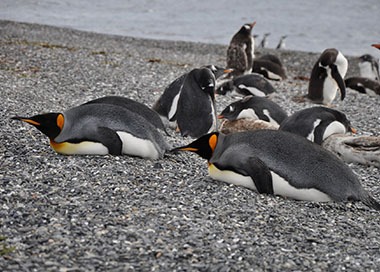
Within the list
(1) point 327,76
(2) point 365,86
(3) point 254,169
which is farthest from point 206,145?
(2) point 365,86

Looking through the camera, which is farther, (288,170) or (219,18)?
(219,18)

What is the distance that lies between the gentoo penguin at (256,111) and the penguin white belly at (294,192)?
2.95 meters

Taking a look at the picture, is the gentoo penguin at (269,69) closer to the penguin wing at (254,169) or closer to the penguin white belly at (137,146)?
the penguin white belly at (137,146)

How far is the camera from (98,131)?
16.3 feet

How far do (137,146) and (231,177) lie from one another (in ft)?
3.09

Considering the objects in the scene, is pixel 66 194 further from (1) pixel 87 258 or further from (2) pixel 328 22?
(2) pixel 328 22

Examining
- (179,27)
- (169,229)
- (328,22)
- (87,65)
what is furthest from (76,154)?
(328,22)

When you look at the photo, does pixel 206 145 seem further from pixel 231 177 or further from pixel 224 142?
pixel 231 177

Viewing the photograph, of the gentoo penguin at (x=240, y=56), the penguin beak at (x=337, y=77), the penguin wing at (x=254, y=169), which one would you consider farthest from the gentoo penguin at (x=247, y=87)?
the penguin wing at (x=254, y=169)

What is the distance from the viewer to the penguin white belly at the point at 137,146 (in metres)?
5.08

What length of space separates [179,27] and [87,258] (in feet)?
97.8

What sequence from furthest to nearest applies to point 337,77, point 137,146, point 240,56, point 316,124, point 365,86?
point 240,56 < point 365,86 < point 337,77 < point 316,124 < point 137,146

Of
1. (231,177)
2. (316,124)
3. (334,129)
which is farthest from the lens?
(334,129)

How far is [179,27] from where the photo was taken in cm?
3231
